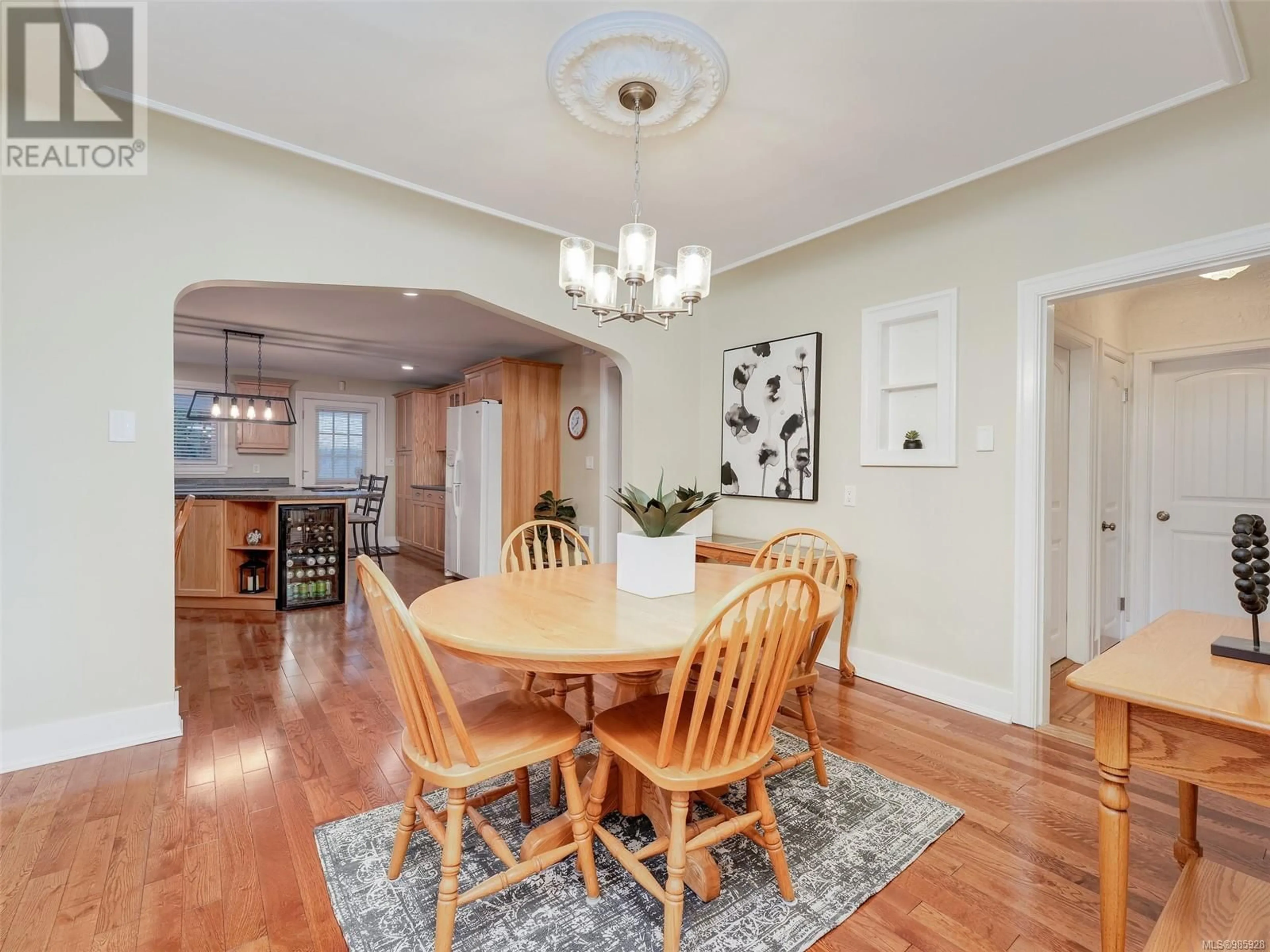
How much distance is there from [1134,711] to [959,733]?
1.62 m

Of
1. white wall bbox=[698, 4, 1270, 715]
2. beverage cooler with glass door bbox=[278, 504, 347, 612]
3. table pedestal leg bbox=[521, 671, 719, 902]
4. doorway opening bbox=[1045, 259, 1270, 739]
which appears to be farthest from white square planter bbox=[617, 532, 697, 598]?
beverage cooler with glass door bbox=[278, 504, 347, 612]

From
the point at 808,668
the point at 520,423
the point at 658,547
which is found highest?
the point at 520,423

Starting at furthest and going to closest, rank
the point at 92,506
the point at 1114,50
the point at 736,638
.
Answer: the point at 92,506 → the point at 1114,50 → the point at 736,638

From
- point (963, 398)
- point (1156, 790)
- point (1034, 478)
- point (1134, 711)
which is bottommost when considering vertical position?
point (1156, 790)

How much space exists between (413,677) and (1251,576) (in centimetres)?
185

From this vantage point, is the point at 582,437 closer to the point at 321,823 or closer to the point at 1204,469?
the point at 321,823

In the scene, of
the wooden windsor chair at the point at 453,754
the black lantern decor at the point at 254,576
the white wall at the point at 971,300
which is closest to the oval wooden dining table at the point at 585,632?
the wooden windsor chair at the point at 453,754

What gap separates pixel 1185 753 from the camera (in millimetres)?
1060

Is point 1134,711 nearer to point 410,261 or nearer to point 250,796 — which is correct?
point 250,796

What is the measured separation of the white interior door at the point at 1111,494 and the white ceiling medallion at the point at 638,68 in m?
3.04

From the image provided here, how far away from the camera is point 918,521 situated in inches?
117

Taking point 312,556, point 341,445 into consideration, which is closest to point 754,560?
point 312,556

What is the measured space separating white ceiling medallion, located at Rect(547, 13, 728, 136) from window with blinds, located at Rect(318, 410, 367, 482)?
6731 mm

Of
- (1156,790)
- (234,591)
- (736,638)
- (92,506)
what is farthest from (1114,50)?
(234,591)
